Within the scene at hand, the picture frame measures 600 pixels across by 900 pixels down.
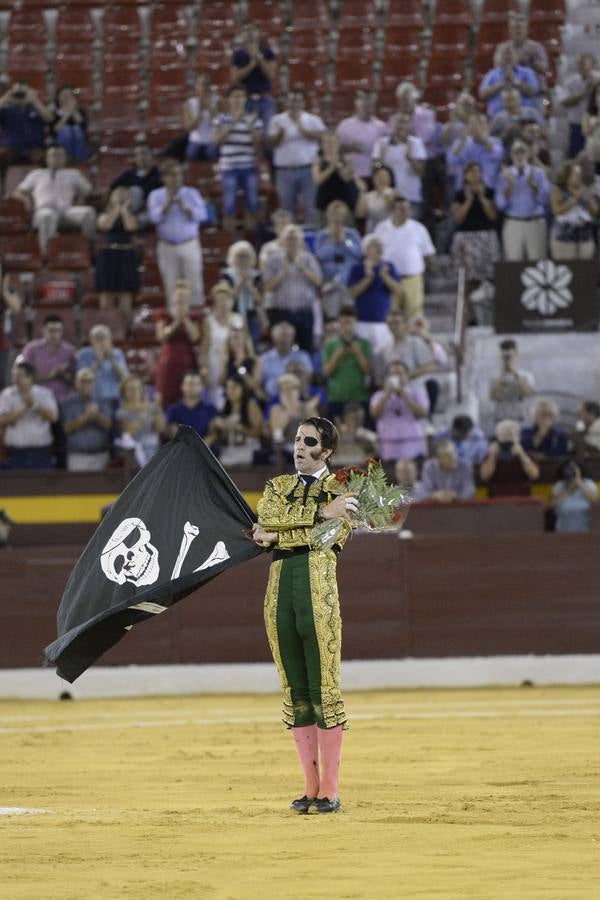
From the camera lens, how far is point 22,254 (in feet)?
58.0

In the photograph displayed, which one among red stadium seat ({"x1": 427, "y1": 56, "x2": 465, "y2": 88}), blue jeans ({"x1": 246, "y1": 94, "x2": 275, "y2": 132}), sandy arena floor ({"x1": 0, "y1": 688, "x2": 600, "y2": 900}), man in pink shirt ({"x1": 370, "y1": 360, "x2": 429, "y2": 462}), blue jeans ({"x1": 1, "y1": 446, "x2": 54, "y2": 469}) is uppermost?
red stadium seat ({"x1": 427, "y1": 56, "x2": 465, "y2": 88})

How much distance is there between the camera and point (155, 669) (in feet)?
45.7

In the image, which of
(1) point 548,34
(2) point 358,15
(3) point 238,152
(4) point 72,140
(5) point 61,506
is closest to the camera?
(5) point 61,506

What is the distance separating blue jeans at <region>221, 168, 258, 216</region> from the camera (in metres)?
17.0

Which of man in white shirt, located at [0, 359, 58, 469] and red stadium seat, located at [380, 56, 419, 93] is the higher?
red stadium seat, located at [380, 56, 419, 93]

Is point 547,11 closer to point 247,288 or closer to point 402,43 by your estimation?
point 402,43

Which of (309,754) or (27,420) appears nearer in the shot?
(309,754)

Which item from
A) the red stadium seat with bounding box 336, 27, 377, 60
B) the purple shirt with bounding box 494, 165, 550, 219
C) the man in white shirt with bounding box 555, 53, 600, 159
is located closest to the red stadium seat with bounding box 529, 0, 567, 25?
the man in white shirt with bounding box 555, 53, 600, 159

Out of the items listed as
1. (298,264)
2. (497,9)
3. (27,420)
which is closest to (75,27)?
(497,9)

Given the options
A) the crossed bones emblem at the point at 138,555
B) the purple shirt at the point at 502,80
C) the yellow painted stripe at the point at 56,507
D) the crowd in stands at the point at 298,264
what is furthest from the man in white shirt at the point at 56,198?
the crossed bones emblem at the point at 138,555

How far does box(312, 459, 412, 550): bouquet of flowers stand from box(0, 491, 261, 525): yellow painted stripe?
6984 mm

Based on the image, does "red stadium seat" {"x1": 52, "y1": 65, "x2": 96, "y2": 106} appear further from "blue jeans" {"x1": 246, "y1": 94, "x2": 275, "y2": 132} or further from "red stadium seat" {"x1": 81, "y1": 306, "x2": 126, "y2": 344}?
"red stadium seat" {"x1": 81, "y1": 306, "x2": 126, "y2": 344}

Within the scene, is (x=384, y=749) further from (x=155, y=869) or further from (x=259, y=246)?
(x=259, y=246)

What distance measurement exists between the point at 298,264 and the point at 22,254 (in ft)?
11.9
